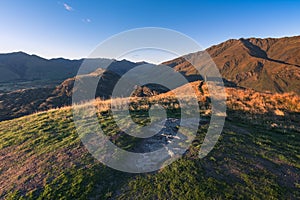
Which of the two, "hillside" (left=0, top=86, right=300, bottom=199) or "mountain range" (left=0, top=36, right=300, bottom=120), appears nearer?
"hillside" (left=0, top=86, right=300, bottom=199)

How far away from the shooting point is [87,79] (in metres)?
59.2

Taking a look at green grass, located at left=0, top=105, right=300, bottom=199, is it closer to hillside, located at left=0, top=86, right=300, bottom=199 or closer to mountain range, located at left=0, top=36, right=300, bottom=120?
hillside, located at left=0, top=86, right=300, bottom=199

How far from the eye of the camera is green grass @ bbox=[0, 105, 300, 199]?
705 centimetres

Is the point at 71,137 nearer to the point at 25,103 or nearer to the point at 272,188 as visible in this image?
the point at 272,188

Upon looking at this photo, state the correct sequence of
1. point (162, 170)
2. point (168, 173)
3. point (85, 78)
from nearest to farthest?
point (168, 173)
point (162, 170)
point (85, 78)

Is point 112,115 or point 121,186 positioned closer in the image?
point 121,186

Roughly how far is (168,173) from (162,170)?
376 mm

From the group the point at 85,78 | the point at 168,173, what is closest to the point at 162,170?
the point at 168,173

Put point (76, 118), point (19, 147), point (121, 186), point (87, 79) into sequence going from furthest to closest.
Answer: point (87, 79) → point (76, 118) → point (19, 147) → point (121, 186)

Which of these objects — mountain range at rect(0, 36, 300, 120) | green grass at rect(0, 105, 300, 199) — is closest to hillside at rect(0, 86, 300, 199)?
green grass at rect(0, 105, 300, 199)

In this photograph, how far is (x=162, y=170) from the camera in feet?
27.7

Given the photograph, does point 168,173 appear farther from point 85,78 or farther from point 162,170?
point 85,78

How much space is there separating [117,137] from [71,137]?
295 centimetres

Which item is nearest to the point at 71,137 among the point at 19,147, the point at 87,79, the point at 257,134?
the point at 19,147
